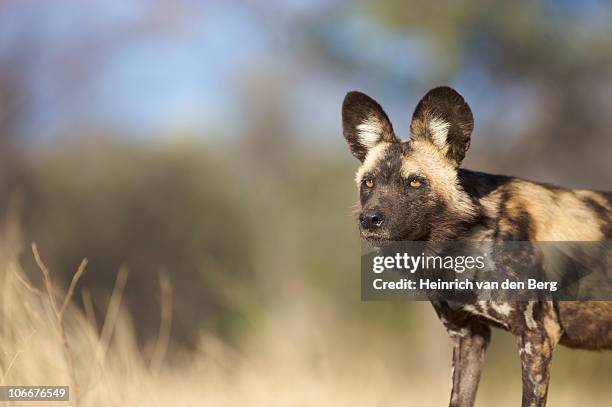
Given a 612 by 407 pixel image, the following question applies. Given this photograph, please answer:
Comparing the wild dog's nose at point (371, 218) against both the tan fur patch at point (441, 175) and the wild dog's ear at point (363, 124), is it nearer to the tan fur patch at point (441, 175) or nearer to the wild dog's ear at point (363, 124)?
the tan fur patch at point (441, 175)

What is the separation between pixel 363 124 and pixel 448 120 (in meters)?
0.52

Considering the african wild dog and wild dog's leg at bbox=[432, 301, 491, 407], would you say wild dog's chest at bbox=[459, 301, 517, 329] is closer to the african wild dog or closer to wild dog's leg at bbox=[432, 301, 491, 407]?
the african wild dog

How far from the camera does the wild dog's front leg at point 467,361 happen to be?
4.26 metres

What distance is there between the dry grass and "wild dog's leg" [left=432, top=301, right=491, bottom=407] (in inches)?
34.2

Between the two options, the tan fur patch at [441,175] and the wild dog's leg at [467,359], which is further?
the wild dog's leg at [467,359]

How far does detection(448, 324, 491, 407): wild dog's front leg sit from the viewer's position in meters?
4.26

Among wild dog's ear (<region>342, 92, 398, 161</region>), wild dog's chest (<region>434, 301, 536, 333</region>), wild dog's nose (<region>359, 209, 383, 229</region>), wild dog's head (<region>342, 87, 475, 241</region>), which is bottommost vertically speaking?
wild dog's chest (<region>434, 301, 536, 333</region>)

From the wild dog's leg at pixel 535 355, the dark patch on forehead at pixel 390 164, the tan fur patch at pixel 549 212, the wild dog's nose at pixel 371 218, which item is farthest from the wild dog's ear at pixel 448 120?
the wild dog's leg at pixel 535 355

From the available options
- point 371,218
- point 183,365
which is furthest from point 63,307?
point 183,365

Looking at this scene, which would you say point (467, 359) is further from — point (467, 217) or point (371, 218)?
point (371, 218)

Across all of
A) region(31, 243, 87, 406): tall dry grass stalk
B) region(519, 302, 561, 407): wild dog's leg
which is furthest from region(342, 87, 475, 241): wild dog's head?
region(31, 243, 87, 406): tall dry grass stalk

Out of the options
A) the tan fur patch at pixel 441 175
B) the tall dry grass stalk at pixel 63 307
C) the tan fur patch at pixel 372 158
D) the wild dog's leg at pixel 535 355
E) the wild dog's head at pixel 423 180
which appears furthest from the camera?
the tan fur patch at pixel 372 158

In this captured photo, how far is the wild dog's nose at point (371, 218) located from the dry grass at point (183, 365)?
1.09 m

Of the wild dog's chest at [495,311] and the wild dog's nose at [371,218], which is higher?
the wild dog's nose at [371,218]
